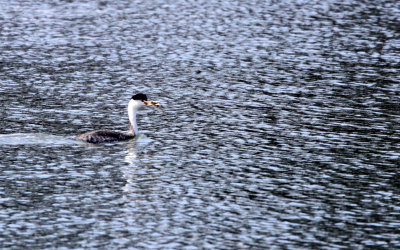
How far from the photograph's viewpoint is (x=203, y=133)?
1410 inches

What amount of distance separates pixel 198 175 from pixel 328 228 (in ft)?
20.9

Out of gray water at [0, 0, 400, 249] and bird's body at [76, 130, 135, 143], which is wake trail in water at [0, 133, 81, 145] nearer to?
gray water at [0, 0, 400, 249]

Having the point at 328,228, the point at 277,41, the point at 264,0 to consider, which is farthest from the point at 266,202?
the point at 264,0

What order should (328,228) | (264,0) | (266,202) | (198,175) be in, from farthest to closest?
(264,0)
(198,175)
(266,202)
(328,228)

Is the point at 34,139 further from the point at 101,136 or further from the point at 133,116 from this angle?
the point at 133,116

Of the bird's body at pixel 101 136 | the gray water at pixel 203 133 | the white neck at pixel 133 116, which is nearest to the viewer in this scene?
the gray water at pixel 203 133

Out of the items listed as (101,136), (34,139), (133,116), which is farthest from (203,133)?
(34,139)

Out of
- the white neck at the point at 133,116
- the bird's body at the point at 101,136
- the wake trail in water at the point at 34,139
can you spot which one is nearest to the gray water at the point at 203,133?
the wake trail in water at the point at 34,139

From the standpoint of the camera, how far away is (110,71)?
48.6 m

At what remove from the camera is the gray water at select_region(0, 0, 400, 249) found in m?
24.8

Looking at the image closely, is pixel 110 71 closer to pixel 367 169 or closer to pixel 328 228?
pixel 367 169

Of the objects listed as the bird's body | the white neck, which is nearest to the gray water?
the bird's body

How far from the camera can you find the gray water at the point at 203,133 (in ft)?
81.2

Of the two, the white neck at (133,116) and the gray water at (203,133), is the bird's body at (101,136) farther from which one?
the white neck at (133,116)
